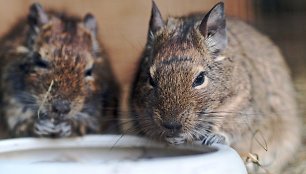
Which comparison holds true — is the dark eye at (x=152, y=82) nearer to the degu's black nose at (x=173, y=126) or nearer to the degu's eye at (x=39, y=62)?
the degu's black nose at (x=173, y=126)

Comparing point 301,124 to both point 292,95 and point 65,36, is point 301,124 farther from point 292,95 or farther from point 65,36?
point 65,36

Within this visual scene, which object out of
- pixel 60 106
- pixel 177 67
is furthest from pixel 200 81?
pixel 60 106

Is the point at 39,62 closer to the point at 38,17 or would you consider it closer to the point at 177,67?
the point at 38,17

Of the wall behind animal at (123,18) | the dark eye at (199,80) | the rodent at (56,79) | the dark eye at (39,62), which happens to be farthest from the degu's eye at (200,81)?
the wall behind animal at (123,18)

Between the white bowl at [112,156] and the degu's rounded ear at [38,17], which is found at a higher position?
the degu's rounded ear at [38,17]

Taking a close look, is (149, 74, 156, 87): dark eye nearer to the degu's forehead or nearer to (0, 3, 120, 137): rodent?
the degu's forehead
